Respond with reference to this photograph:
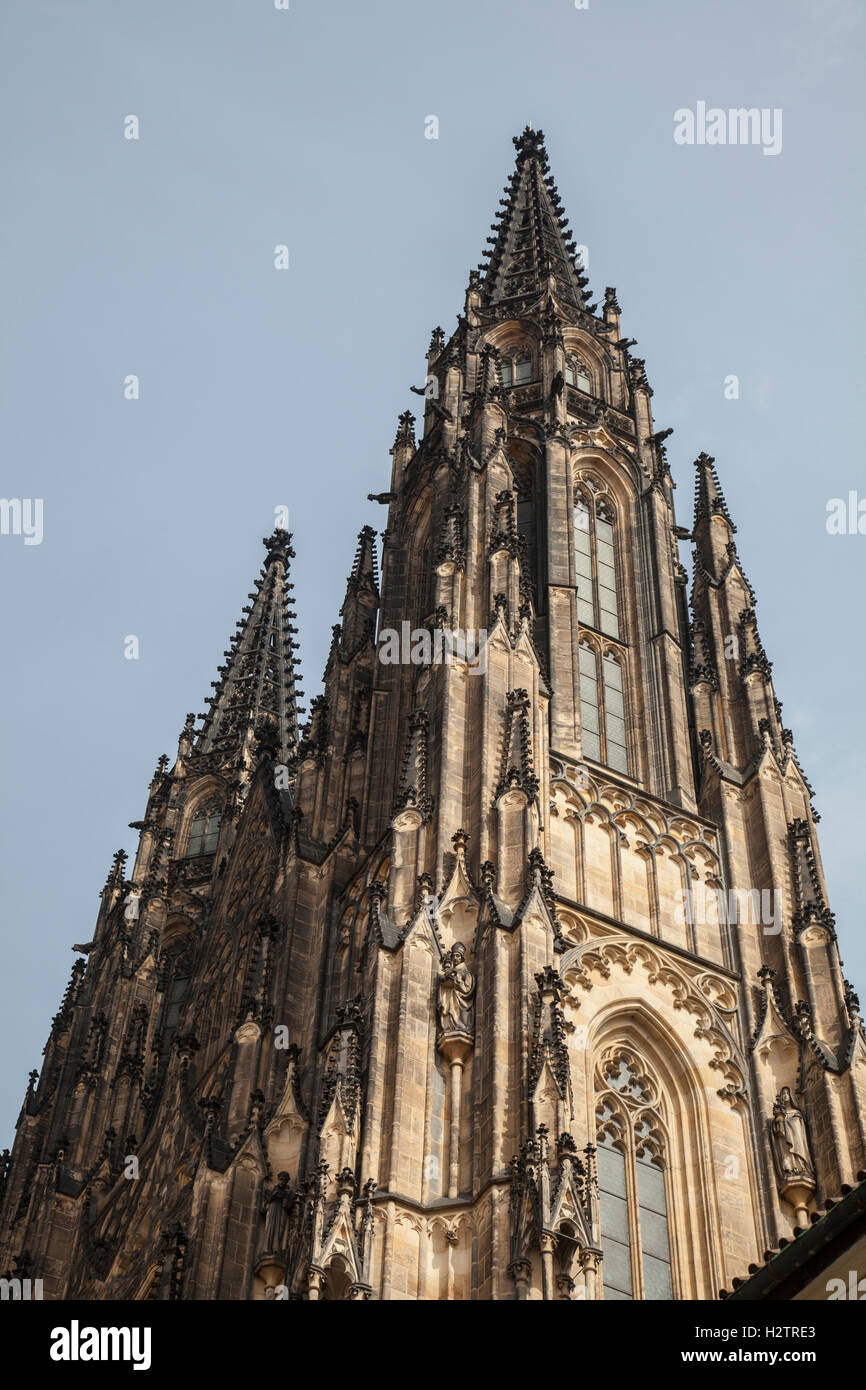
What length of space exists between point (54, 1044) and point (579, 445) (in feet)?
59.0

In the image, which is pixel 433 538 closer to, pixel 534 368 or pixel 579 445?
pixel 579 445

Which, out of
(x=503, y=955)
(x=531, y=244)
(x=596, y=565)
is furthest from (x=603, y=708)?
(x=531, y=244)

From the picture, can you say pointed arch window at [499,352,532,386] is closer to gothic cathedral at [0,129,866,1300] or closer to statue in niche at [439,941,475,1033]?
gothic cathedral at [0,129,866,1300]

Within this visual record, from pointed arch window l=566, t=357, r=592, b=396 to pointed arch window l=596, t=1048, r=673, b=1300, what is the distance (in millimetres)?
18349

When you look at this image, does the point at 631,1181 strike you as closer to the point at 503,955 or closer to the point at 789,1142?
the point at 789,1142

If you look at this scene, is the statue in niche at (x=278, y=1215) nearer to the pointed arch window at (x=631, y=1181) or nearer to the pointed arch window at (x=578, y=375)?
the pointed arch window at (x=631, y=1181)

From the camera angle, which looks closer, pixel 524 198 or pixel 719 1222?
pixel 719 1222

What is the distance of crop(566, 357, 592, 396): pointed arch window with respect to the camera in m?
41.8

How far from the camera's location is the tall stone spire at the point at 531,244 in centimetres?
4534

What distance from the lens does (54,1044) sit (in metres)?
45.3

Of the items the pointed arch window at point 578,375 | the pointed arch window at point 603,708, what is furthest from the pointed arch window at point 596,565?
the pointed arch window at point 578,375

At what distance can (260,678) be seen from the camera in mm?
59188

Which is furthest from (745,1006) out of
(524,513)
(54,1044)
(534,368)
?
(54,1044)
